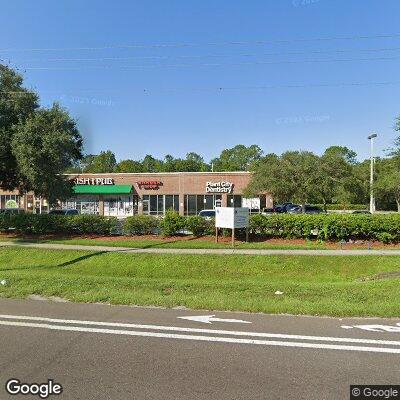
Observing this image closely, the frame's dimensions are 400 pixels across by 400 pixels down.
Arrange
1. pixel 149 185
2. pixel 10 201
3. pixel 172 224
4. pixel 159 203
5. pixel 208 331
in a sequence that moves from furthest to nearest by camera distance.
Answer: pixel 10 201 < pixel 159 203 < pixel 149 185 < pixel 172 224 < pixel 208 331

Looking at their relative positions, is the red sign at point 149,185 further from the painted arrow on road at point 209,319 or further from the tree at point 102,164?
the tree at point 102,164

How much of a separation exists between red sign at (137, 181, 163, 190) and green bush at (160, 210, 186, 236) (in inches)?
1008

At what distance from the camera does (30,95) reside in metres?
21.6

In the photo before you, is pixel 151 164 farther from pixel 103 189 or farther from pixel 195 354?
pixel 195 354

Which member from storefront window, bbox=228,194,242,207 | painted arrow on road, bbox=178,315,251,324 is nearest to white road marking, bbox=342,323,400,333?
painted arrow on road, bbox=178,315,251,324

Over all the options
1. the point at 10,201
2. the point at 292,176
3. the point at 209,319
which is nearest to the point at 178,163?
the point at 10,201

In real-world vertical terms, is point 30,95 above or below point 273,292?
above

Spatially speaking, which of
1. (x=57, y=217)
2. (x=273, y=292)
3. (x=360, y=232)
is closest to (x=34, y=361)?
(x=273, y=292)

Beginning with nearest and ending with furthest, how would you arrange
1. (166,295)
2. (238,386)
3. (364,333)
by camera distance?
(238,386), (364,333), (166,295)

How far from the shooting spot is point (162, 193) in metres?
45.0

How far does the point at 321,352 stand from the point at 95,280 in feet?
20.5

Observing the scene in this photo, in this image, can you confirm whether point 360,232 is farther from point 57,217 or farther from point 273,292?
point 57,217

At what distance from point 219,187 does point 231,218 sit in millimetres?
26229

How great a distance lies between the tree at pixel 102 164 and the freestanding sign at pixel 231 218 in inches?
3947
